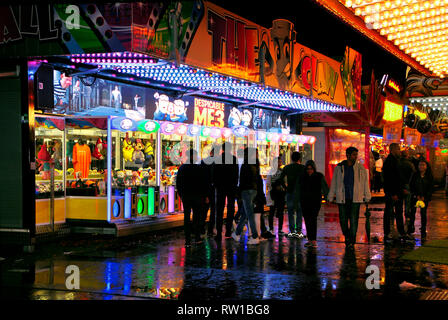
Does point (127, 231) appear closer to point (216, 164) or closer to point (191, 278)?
point (216, 164)

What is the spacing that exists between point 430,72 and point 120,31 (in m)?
9.38

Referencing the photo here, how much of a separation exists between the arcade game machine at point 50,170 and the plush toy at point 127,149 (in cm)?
146

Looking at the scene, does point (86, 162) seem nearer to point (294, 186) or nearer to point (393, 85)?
point (294, 186)

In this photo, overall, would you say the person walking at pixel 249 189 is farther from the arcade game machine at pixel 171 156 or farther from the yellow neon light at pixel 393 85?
the yellow neon light at pixel 393 85

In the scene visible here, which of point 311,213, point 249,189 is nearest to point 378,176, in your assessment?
point 311,213

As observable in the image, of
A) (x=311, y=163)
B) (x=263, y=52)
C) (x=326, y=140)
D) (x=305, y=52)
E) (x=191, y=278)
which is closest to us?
(x=191, y=278)

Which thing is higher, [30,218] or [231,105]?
[231,105]

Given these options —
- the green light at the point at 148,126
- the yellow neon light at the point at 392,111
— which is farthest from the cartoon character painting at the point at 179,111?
the yellow neon light at the point at 392,111

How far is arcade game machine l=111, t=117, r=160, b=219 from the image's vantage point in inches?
504

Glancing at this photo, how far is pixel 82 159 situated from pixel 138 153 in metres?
1.50

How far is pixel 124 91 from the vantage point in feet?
46.5

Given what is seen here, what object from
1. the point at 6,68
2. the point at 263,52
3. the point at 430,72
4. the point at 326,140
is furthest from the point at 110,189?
the point at 326,140

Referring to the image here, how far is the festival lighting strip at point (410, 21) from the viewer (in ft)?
29.5

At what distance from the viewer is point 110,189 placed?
12.4 m
